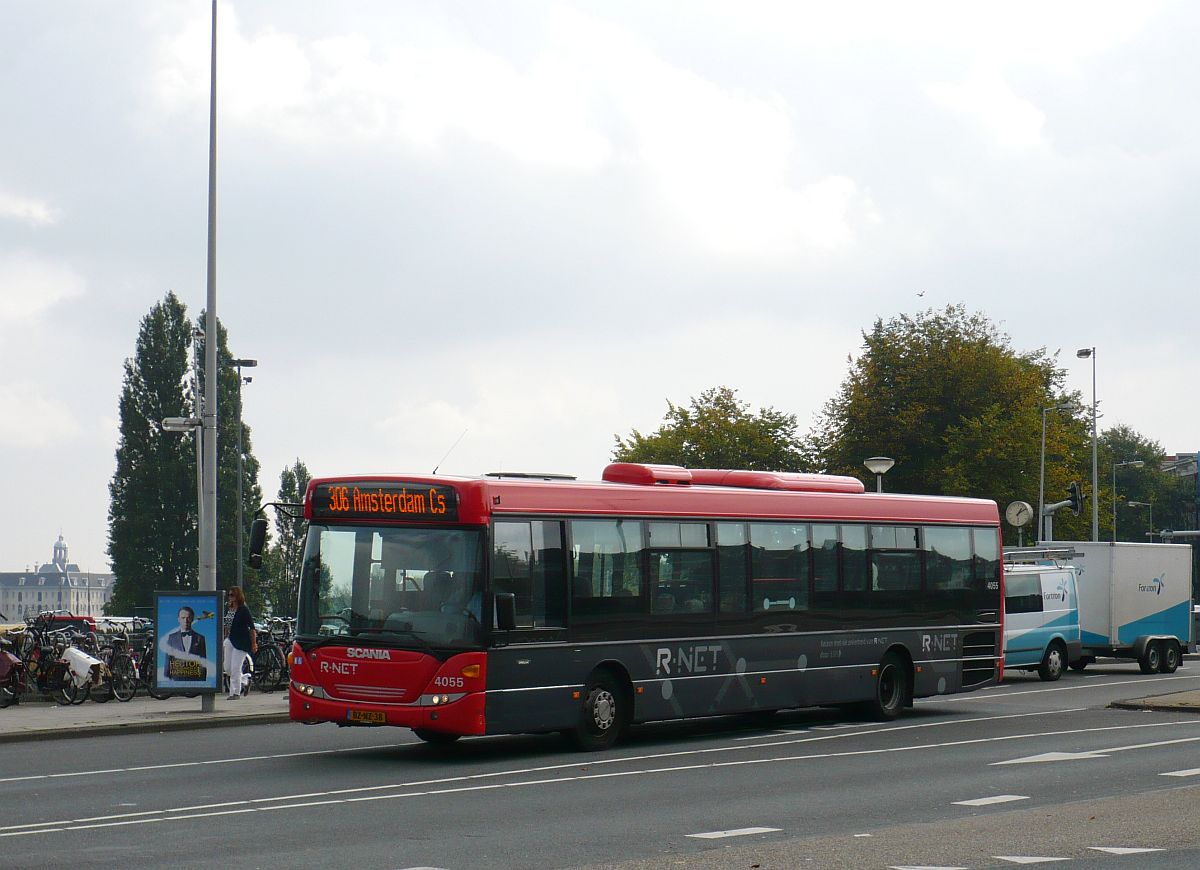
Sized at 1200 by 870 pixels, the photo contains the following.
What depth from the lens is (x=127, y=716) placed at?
72.4ft

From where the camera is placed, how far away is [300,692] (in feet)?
55.6

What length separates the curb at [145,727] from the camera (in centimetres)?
1955

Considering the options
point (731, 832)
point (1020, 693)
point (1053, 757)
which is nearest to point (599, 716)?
point (1053, 757)

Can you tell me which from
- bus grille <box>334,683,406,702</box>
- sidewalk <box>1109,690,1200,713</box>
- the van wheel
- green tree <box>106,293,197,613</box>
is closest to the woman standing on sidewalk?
bus grille <box>334,683,406,702</box>

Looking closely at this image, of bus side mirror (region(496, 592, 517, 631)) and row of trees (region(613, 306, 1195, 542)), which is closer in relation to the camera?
bus side mirror (region(496, 592, 517, 631))

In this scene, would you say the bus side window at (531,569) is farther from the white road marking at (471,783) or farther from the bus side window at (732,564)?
the bus side window at (732,564)

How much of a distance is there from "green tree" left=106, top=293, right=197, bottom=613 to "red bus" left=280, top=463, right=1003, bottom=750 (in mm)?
62033

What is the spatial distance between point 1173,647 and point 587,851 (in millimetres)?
28460

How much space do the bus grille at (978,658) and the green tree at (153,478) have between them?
199 feet

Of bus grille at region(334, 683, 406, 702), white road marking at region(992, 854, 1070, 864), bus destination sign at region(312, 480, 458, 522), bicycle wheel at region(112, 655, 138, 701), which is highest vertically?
bus destination sign at region(312, 480, 458, 522)

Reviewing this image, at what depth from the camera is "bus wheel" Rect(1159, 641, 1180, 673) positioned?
3591cm

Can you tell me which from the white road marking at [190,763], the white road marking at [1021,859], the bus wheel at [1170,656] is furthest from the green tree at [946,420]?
the white road marking at [1021,859]

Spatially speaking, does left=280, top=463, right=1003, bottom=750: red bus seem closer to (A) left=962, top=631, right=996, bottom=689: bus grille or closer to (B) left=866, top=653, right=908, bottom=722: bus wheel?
(B) left=866, top=653, right=908, bottom=722: bus wheel

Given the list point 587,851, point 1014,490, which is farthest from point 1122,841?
point 1014,490
